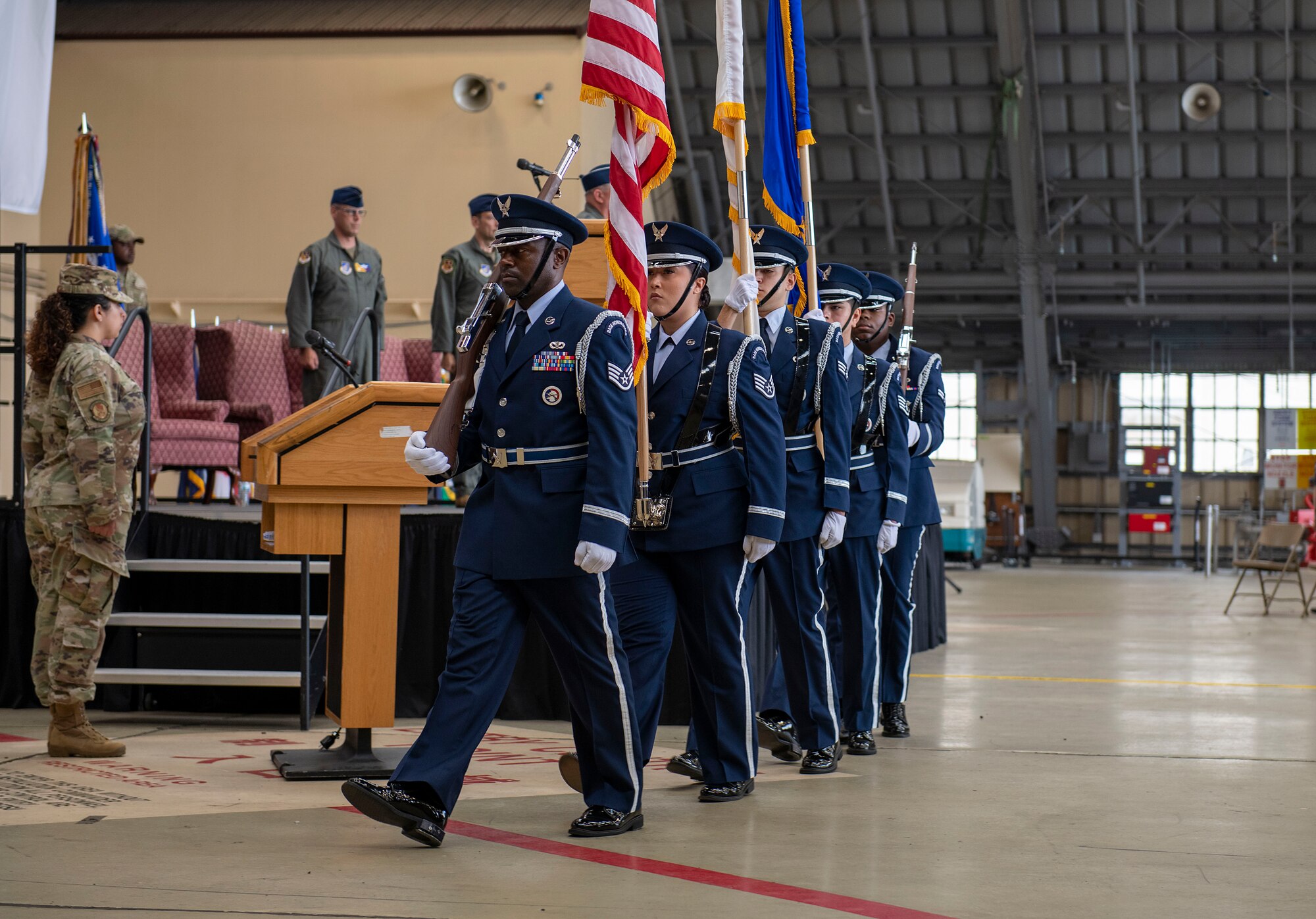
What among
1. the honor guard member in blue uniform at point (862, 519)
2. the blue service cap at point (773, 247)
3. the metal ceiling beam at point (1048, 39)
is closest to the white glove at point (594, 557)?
the blue service cap at point (773, 247)

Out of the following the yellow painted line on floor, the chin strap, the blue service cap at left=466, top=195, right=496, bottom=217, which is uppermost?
the blue service cap at left=466, top=195, right=496, bottom=217

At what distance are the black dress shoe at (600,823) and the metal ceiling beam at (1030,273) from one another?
14566mm

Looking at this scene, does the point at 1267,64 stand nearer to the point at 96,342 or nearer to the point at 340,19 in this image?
the point at 340,19

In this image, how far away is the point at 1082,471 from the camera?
26641 millimetres

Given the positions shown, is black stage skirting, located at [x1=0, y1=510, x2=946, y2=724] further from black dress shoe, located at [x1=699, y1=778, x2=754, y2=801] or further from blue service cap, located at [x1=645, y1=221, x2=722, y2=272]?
blue service cap, located at [x1=645, y1=221, x2=722, y2=272]

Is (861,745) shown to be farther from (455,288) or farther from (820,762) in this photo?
(455,288)

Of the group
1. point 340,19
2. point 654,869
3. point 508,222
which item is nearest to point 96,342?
point 508,222

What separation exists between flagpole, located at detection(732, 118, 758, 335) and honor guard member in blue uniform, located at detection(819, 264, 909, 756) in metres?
0.60

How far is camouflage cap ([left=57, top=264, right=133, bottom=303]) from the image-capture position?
4.74 meters

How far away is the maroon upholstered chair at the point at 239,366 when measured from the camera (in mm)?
9578

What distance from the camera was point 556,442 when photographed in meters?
3.37

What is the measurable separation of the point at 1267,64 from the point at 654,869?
18220 millimetres

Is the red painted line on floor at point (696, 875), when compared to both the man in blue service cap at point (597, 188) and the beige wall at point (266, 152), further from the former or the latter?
the beige wall at point (266, 152)

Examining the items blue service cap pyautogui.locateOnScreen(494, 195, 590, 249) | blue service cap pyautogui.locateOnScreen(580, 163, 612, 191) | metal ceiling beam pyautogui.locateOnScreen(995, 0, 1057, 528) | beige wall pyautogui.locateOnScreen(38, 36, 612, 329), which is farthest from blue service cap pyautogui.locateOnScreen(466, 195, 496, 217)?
metal ceiling beam pyautogui.locateOnScreen(995, 0, 1057, 528)
